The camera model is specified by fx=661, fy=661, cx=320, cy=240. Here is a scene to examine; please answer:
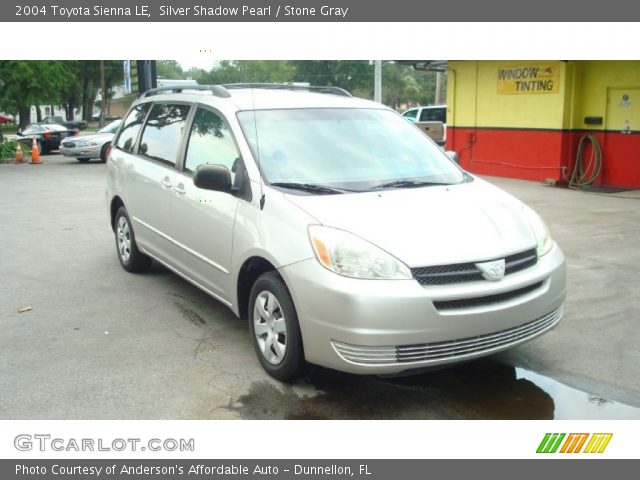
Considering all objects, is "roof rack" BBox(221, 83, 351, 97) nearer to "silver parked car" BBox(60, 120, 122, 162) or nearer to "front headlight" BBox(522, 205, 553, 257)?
"front headlight" BBox(522, 205, 553, 257)

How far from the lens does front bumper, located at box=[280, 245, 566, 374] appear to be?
142 inches

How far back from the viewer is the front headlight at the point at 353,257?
3682 mm

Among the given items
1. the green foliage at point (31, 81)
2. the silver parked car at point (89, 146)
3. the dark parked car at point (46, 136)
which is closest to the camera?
the silver parked car at point (89, 146)

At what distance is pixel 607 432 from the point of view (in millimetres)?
3658

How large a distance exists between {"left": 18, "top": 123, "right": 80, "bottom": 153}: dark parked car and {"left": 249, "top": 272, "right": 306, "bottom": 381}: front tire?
23.1m

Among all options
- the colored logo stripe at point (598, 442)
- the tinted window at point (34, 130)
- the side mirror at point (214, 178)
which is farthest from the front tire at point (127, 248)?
the tinted window at point (34, 130)

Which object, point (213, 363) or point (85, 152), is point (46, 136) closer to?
point (85, 152)

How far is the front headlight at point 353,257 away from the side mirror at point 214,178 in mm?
995

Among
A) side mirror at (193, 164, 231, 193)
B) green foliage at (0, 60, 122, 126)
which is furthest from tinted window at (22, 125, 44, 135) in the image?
side mirror at (193, 164, 231, 193)

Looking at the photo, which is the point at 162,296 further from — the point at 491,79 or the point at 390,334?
the point at 491,79

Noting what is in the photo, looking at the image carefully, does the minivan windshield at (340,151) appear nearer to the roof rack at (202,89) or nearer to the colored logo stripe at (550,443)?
the roof rack at (202,89)

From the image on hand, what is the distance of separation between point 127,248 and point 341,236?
384 cm

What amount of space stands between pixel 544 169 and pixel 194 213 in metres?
11.1

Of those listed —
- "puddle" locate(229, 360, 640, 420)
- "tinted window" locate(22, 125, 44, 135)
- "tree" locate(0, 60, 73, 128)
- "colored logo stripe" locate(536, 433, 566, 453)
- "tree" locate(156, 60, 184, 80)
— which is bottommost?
"colored logo stripe" locate(536, 433, 566, 453)
